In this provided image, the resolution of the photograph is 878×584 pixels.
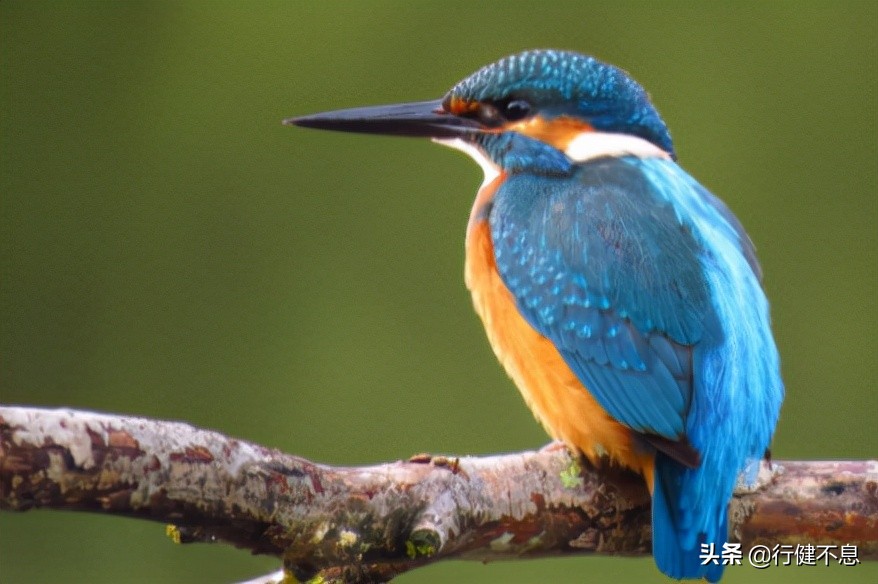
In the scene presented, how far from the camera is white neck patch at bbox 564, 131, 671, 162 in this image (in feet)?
7.49

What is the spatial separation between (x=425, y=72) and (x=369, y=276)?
0.62 meters

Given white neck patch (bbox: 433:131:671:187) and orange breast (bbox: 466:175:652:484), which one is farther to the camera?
white neck patch (bbox: 433:131:671:187)

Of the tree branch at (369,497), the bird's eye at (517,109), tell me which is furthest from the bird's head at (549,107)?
the tree branch at (369,497)

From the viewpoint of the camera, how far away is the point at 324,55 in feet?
13.6

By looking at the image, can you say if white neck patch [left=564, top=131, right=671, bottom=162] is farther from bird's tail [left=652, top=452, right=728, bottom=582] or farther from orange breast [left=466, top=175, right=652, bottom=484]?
bird's tail [left=652, top=452, right=728, bottom=582]

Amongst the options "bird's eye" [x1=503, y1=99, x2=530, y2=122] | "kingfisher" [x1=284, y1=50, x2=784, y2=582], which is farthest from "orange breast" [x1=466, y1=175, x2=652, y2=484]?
"bird's eye" [x1=503, y1=99, x2=530, y2=122]

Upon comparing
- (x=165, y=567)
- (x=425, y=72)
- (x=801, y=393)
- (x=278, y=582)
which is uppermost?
(x=425, y=72)

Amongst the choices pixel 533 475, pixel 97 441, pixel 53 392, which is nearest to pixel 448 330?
pixel 53 392

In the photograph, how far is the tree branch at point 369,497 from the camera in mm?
1468

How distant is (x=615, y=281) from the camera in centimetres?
205

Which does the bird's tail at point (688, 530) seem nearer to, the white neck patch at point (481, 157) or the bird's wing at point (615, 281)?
the bird's wing at point (615, 281)

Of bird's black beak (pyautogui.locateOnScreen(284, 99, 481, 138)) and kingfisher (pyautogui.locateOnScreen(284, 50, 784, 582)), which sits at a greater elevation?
bird's black beak (pyautogui.locateOnScreen(284, 99, 481, 138))

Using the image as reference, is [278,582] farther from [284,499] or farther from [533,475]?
[533,475]

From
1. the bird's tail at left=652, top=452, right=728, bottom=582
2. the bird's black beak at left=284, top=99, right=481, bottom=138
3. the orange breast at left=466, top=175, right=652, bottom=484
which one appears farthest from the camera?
the bird's black beak at left=284, top=99, right=481, bottom=138
